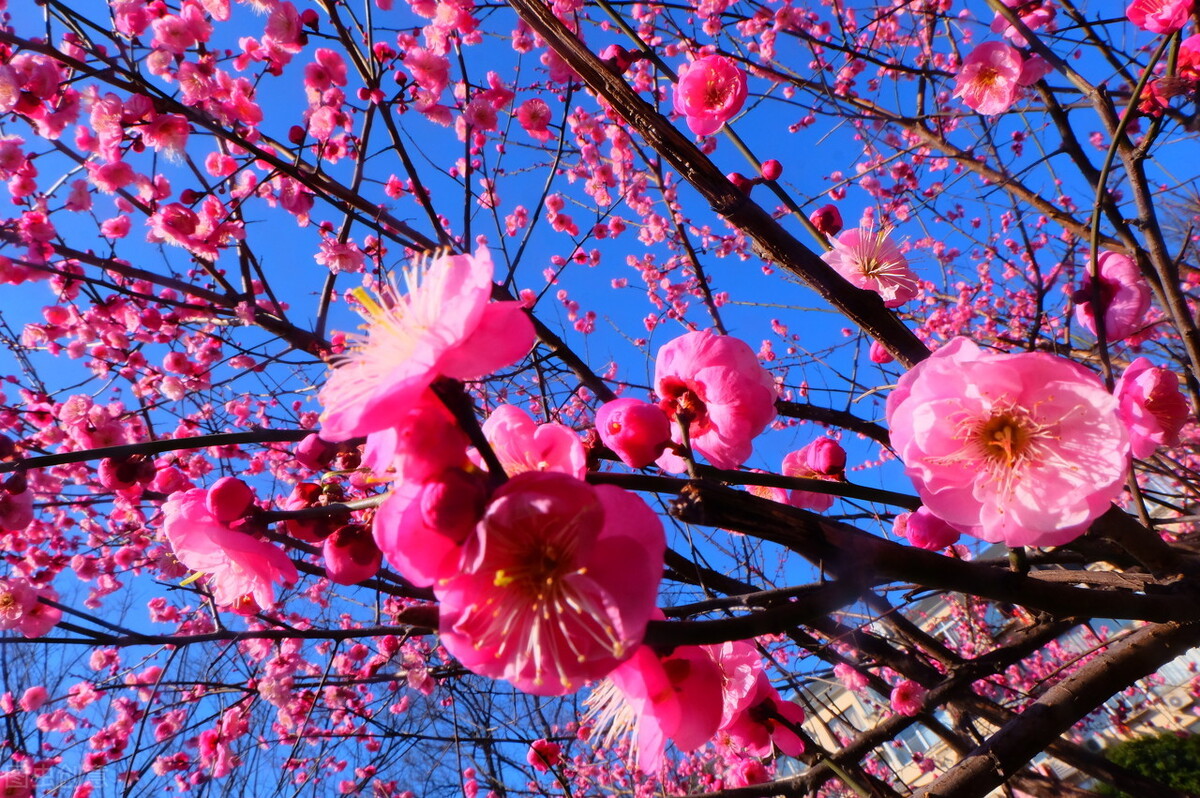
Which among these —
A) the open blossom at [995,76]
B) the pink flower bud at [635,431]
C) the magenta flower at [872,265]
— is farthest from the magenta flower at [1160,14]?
the pink flower bud at [635,431]

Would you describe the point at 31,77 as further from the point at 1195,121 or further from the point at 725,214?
the point at 1195,121

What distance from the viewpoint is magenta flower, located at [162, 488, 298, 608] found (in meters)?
1.16

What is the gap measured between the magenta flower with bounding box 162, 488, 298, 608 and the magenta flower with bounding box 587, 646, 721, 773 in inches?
27.1

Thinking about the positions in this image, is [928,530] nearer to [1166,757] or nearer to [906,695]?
[906,695]

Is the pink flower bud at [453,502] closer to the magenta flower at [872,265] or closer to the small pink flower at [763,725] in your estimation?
the small pink flower at [763,725]

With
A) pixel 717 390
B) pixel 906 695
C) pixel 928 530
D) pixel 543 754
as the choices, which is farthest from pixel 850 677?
pixel 717 390

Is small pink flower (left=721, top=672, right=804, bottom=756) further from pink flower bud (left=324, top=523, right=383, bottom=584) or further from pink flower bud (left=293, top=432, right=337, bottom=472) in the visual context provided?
pink flower bud (left=293, top=432, right=337, bottom=472)

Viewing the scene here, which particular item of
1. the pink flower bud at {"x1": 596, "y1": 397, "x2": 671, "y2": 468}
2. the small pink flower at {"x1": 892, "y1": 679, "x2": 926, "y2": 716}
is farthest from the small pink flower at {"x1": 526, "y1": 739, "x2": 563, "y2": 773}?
the pink flower bud at {"x1": 596, "y1": 397, "x2": 671, "y2": 468}

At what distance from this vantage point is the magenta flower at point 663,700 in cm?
82

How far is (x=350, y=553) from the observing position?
3.32ft

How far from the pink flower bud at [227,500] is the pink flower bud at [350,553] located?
0.82ft

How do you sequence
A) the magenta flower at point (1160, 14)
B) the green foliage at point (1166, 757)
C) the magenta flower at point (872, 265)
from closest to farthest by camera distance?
the magenta flower at point (1160, 14), the magenta flower at point (872, 265), the green foliage at point (1166, 757)

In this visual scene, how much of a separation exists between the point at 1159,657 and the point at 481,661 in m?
1.44

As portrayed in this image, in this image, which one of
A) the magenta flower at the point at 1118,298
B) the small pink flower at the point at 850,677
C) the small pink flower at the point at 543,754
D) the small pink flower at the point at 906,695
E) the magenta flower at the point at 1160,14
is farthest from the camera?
the small pink flower at the point at 543,754
